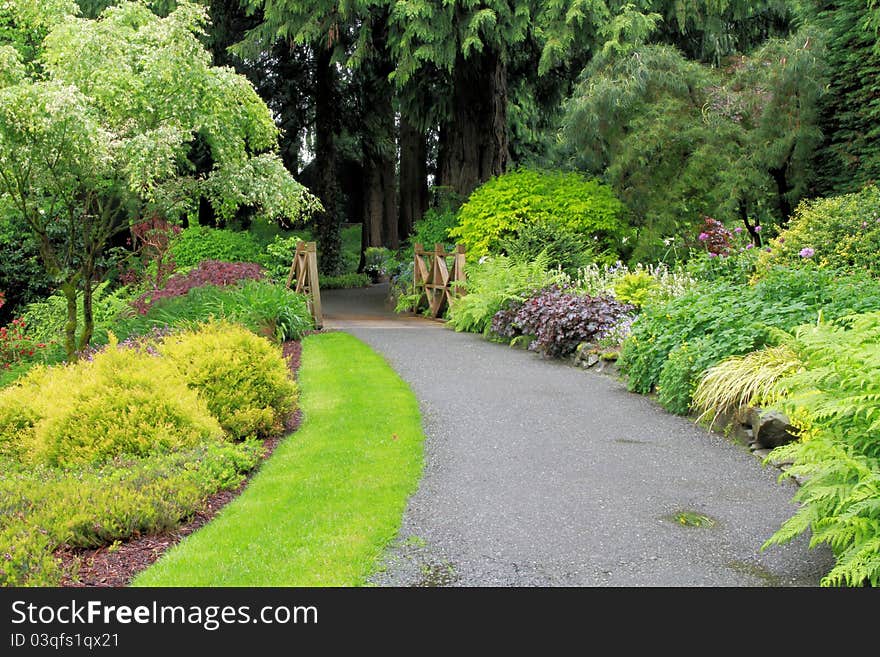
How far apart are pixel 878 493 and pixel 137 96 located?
838 centimetres

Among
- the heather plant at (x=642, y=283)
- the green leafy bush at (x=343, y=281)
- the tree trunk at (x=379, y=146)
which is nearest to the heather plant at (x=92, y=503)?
the heather plant at (x=642, y=283)

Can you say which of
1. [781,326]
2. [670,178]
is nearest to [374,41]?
[670,178]

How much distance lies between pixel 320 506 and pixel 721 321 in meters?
4.23

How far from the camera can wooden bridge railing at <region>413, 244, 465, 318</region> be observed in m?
14.1

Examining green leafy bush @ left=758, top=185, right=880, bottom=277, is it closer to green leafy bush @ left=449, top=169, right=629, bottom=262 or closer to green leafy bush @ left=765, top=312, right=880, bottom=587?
green leafy bush @ left=765, top=312, right=880, bottom=587

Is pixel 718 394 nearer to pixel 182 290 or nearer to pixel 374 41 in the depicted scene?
pixel 182 290

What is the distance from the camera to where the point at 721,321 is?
7254 mm

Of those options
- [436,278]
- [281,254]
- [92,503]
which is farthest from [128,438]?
[281,254]

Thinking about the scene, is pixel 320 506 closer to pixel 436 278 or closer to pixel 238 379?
pixel 238 379

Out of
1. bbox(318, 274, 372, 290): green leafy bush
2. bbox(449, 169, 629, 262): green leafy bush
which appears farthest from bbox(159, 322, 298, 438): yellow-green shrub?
bbox(318, 274, 372, 290): green leafy bush

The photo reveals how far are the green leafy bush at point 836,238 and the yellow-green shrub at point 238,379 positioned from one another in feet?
18.5

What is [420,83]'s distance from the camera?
18391mm

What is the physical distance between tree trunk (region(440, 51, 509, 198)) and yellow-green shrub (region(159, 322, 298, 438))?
1182cm

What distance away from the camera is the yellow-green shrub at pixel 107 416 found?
5.62 meters
